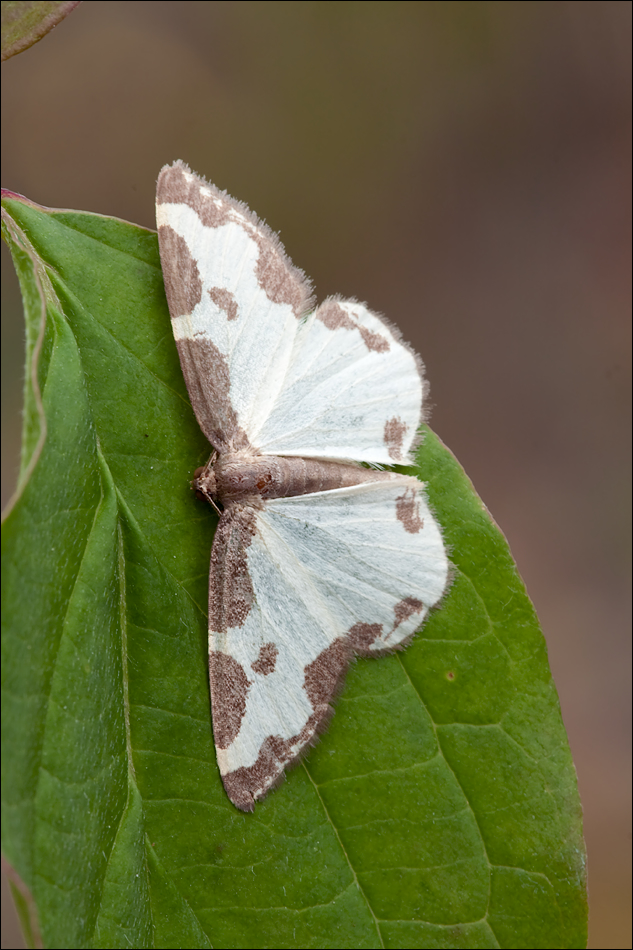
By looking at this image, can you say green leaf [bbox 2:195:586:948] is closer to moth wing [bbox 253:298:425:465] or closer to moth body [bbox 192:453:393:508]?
moth body [bbox 192:453:393:508]

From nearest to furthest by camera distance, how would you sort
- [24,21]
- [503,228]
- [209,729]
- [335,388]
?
[24,21], [209,729], [335,388], [503,228]

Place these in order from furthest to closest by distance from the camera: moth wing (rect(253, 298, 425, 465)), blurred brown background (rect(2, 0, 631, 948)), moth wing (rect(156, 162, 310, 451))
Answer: blurred brown background (rect(2, 0, 631, 948)) < moth wing (rect(253, 298, 425, 465)) < moth wing (rect(156, 162, 310, 451))

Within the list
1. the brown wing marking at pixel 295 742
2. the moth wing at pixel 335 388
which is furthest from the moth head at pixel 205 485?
the brown wing marking at pixel 295 742

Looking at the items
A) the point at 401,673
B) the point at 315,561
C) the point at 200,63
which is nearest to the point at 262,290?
the point at 315,561

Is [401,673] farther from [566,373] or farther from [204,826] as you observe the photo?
[566,373]

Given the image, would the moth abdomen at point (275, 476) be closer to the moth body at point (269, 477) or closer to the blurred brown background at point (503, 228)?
the moth body at point (269, 477)

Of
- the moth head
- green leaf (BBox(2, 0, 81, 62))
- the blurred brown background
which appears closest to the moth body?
the moth head

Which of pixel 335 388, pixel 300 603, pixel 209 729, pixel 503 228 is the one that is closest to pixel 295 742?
pixel 209 729

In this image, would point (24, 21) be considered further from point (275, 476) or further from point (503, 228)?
point (503, 228)
